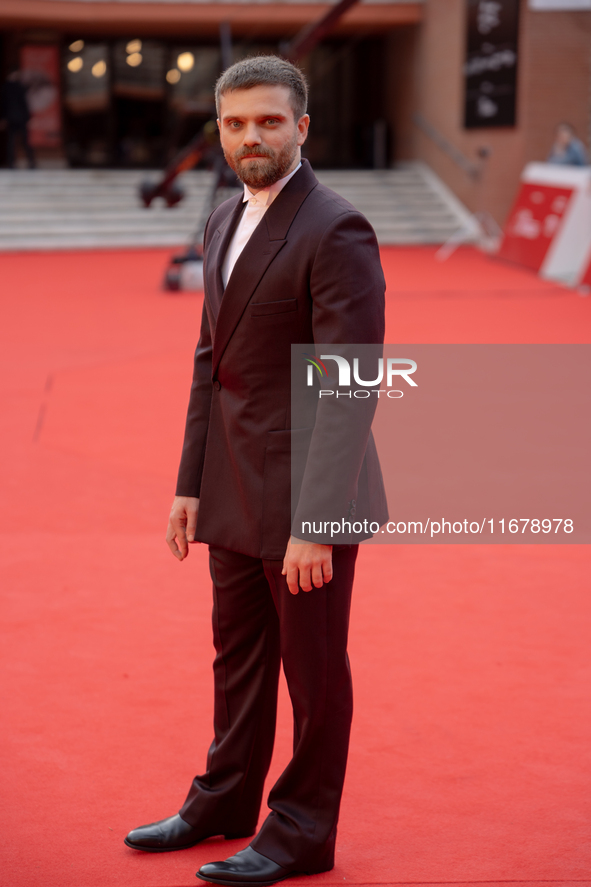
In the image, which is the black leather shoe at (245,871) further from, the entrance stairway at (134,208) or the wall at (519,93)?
the wall at (519,93)

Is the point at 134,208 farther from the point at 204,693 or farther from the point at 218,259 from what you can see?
the point at 218,259

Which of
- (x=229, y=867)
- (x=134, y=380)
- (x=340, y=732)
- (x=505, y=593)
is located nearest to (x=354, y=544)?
(x=340, y=732)

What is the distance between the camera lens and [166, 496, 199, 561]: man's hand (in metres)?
2.09

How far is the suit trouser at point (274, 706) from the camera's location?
1.91 m

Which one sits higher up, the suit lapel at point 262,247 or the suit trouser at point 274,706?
the suit lapel at point 262,247

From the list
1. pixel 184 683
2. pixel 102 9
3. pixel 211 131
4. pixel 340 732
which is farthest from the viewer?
pixel 102 9

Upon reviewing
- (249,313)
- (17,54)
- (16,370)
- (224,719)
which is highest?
(17,54)

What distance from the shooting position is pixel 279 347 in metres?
1.83

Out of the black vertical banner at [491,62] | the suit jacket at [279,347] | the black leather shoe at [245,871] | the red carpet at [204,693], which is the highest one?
the black vertical banner at [491,62]

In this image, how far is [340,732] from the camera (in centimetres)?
196

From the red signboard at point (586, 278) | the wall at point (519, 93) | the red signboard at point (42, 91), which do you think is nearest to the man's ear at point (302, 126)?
the red signboard at point (586, 278)

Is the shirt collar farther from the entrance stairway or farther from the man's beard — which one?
the entrance stairway

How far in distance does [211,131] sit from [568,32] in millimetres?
7600

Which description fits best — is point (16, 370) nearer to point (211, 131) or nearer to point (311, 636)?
point (211, 131)
